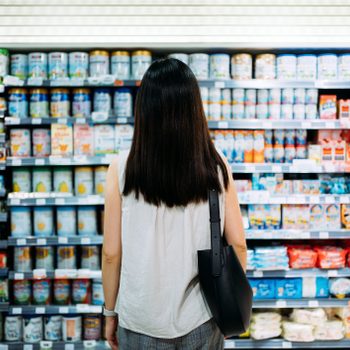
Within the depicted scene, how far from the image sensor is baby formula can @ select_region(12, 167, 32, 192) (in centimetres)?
353

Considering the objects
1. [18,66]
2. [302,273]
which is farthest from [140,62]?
[302,273]

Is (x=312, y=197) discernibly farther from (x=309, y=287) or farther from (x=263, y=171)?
(x=309, y=287)

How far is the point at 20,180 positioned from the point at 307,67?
2.35m

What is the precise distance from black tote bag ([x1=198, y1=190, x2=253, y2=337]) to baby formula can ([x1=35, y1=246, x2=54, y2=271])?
2.36 meters

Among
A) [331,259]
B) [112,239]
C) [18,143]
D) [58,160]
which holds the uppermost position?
[18,143]

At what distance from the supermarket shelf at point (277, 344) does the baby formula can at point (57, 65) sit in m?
2.38

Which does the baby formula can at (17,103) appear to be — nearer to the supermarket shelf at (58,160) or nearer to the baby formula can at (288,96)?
the supermarket shelf at (58,160)

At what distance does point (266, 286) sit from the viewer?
3561 mm

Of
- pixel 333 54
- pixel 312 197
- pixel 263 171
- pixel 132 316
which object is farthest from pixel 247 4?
pixel 132 316

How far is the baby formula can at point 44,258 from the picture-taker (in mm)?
3549

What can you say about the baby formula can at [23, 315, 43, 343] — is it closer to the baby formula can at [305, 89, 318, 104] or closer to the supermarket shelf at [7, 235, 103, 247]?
the supermarket shelf at [7, 235, 103, 247]

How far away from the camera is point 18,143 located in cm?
353

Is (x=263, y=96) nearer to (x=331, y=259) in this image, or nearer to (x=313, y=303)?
(x=331, y=259)

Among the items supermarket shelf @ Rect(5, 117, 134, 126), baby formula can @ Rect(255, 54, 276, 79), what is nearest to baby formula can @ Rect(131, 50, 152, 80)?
supermarket shelf @ Rect(5, 117, 134, 126)
